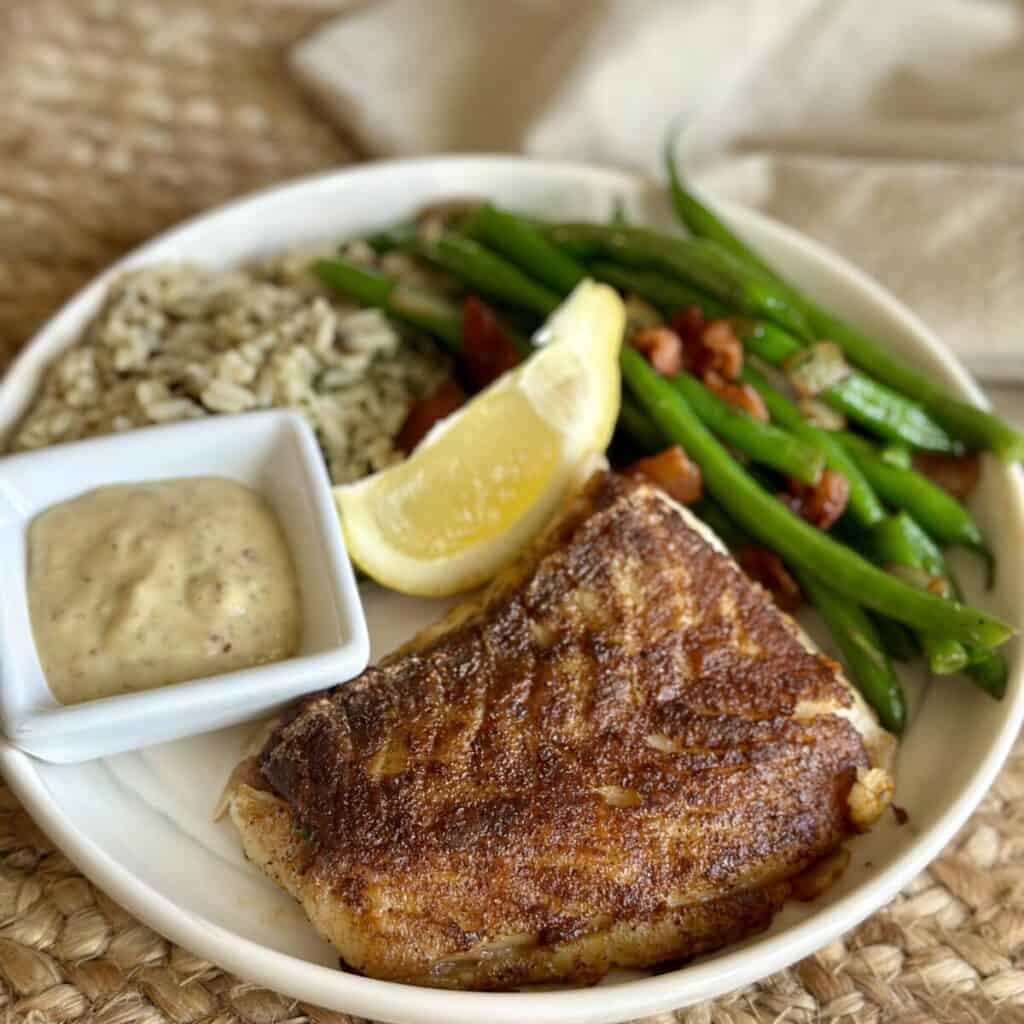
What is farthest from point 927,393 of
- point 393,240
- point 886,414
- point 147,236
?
point 147,236

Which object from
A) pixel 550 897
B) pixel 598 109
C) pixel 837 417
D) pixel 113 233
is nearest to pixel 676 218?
pixel 598 109

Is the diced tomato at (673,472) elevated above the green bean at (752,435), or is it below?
below

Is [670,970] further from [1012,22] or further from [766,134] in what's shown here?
[1012,22]

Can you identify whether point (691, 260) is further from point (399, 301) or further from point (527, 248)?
point (399, 301)

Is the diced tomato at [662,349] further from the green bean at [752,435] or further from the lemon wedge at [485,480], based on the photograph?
the lemon wedge at [485,480]

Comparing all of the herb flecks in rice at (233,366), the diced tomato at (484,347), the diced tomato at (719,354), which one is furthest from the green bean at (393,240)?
the diced tomato at (719,354)

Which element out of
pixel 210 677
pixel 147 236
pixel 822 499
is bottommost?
pixel 147 236
